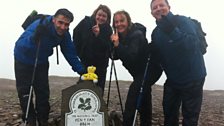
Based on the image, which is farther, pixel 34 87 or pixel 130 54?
pixel 34 87

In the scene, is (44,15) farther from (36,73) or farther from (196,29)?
(196,29)

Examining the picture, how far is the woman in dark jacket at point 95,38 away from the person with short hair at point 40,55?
1.66ft

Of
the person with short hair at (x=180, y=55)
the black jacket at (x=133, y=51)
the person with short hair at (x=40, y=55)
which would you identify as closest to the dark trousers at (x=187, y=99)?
the person with short hair at (x=180, y=55)

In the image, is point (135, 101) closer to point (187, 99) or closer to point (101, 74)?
point (187, 99)

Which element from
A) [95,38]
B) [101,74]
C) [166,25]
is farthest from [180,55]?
[101,74]

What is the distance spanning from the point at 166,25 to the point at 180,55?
668 mm

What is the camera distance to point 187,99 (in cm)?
893

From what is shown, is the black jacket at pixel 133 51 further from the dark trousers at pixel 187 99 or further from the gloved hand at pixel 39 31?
the gloved hand at pixel 39 31

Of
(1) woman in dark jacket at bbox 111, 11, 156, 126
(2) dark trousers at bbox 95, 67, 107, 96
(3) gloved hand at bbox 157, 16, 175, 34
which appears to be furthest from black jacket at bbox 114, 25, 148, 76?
(2) dark trousers at bbox 95, 67, 107, 96

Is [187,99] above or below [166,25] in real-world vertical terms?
below

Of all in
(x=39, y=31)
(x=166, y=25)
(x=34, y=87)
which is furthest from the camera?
(x=34, y=87)

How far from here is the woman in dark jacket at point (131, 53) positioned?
9.15 meters

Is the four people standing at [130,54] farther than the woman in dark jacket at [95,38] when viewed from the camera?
No

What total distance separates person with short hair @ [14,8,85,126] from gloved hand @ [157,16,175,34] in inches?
79.3
